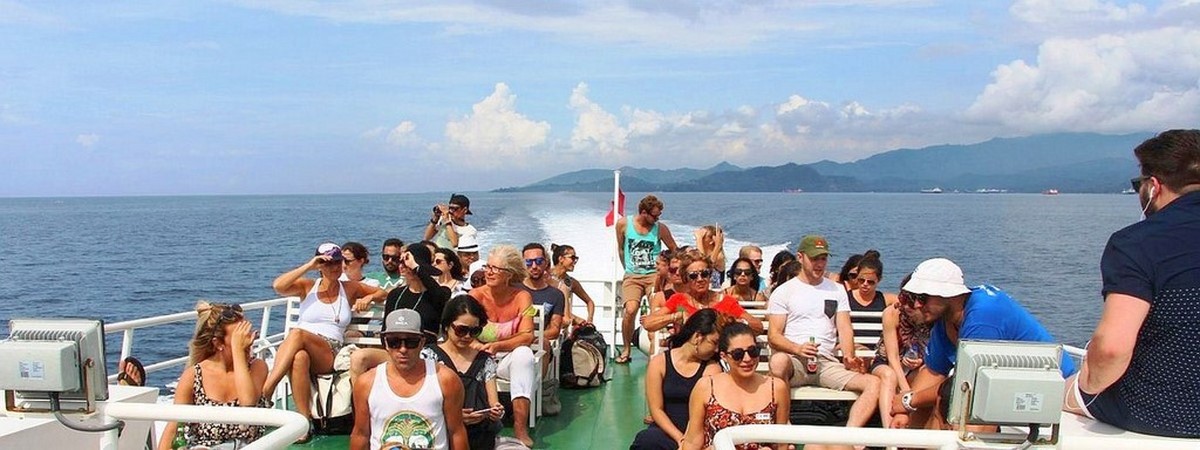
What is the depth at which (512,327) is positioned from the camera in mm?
5703

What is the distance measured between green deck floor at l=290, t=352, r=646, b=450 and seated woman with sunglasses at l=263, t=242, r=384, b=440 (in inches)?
16.9

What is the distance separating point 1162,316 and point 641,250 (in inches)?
248

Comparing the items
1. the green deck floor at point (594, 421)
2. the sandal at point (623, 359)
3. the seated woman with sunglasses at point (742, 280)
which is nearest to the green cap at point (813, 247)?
the seated woman with sunglasses at point (742, 280)

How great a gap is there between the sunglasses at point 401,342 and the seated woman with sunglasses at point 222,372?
Answer: 0.90m

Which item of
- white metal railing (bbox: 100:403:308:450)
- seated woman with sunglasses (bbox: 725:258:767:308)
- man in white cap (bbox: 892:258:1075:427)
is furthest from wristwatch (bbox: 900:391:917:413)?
white metal railing (bbox: 100:403:308:450)

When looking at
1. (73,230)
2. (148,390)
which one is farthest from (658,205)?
(73,230)

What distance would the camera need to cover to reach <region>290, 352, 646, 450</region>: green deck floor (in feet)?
18.6

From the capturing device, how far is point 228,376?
4469mm

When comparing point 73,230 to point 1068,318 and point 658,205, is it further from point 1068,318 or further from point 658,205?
point 658,205

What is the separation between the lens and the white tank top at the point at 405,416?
4016 millimetres

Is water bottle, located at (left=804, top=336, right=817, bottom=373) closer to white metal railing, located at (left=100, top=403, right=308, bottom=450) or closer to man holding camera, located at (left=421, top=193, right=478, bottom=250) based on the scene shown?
white metal railing, located at (left=100, top=403, right=308, bottom=450)

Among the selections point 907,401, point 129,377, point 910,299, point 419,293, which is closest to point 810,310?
point 910,299

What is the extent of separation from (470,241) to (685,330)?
4.19m

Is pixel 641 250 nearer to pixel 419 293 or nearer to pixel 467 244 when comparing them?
pixel 467 244
